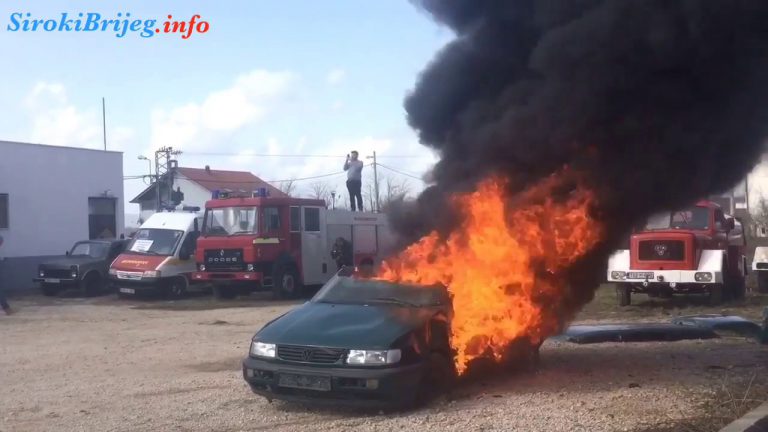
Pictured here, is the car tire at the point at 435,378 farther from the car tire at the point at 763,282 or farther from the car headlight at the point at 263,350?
the car tire at the point at 763,282

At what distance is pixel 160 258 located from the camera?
22.6 meters

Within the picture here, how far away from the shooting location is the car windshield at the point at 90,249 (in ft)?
79.5

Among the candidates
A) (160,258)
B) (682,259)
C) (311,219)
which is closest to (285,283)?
(311,219)

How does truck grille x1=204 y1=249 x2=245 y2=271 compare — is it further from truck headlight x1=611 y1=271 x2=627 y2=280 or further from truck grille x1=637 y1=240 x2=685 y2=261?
truck grille x1=637 y1=240 x2=685 y2=261

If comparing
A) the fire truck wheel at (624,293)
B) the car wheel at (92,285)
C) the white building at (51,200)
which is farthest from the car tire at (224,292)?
the fire truck wheel at (624,293)

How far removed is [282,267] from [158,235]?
A: 425 cm

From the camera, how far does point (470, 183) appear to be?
9570mm

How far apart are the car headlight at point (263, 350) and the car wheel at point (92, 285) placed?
16759 millimetres

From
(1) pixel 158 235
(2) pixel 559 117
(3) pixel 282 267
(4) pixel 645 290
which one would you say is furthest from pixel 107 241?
(2) pixel 559 117

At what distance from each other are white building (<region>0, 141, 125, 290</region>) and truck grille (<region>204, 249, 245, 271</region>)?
7625mm

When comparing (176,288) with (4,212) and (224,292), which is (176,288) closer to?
(224,292)

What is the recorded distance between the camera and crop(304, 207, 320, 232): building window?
2247 centimetres

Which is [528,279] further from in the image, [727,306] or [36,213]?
[36,213]

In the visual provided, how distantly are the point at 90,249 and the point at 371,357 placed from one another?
19.1 meters
